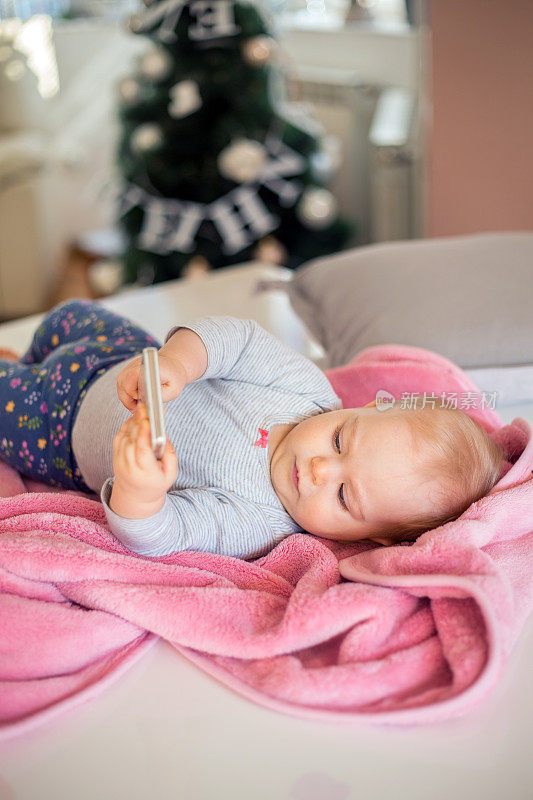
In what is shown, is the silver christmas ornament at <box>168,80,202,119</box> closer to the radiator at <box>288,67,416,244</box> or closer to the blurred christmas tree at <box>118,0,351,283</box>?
the blurred christmas tree at <box>118,0,351,283</box>

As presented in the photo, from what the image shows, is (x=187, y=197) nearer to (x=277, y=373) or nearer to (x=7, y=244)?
(x=7, y=244)

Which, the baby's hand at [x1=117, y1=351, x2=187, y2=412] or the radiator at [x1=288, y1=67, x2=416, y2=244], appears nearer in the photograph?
the baby's hand at [x1=117, y1=351, x2=187, y2=412]

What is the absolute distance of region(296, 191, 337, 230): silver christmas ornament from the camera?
2.62m

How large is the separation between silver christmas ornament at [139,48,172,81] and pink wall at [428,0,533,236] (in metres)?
0.90

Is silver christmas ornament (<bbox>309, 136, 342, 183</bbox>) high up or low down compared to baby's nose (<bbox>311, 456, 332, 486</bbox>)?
down

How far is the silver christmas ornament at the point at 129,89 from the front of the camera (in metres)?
2.53

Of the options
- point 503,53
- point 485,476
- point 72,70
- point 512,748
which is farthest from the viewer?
point 72,70

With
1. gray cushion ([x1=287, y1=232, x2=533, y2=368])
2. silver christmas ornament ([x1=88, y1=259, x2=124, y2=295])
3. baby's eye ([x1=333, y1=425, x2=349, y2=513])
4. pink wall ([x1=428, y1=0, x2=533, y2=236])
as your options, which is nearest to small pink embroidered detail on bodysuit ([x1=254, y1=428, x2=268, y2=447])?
baby's eye ([x1=333, y1=425, x2=349, y2=513])

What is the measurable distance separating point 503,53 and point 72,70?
2.22 meters

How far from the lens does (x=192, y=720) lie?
71 cm

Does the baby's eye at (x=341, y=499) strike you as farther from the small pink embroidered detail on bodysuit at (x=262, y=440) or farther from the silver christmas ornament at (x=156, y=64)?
the silver christmas ornament at (x=156, y=64)

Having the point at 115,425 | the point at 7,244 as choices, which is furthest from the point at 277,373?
the point at 7,244

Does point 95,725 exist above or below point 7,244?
above

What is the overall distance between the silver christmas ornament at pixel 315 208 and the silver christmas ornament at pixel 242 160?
0.65 ft
